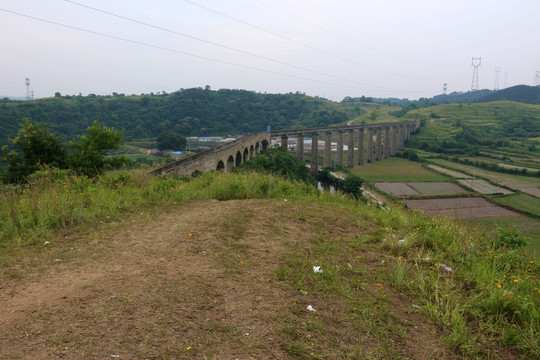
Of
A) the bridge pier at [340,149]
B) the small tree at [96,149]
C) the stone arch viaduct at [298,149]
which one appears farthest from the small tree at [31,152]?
the bridge pier at [340,149]

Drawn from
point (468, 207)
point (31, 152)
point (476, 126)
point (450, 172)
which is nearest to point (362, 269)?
point (31, 152)

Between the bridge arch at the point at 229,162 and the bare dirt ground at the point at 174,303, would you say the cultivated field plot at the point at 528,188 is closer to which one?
the bridge arch at the point at 229,162

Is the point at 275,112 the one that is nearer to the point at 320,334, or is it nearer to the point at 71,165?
the point at 71,165

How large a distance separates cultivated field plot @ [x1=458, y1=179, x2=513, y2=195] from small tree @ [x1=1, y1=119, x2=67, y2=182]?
47426 mm

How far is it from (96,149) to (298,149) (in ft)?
126

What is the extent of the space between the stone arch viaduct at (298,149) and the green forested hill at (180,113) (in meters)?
33.8

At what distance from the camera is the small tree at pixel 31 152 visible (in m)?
18.9

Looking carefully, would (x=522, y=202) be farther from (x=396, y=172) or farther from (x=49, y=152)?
(x=49, y=152)

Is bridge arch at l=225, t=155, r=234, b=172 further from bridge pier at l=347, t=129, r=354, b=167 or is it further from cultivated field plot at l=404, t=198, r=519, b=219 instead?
bridge pier at l=347, t=129, r=354, b=167

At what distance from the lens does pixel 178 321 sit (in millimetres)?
3074

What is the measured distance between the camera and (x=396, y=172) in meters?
60.0

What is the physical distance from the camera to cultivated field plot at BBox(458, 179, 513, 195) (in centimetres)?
4283

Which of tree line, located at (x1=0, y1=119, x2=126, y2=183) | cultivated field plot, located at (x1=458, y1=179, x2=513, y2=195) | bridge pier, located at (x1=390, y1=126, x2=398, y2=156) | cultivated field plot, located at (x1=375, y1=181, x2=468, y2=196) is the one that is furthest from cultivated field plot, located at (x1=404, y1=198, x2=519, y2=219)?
bridge pier, located at (x1=390, y1=126, x2=398, y2=156)

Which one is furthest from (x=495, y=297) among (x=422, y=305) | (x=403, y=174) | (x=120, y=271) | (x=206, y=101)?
(x=206, y=101)
